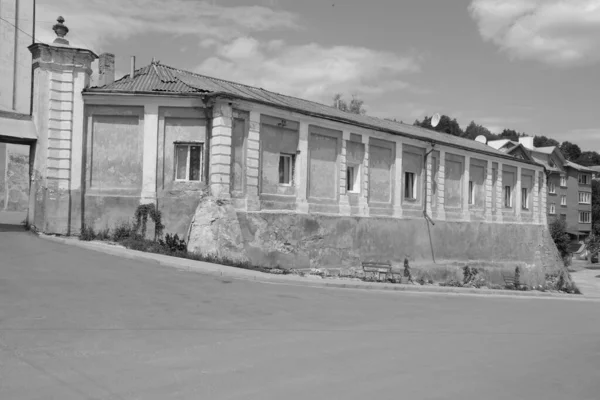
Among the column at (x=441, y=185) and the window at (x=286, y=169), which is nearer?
the window at (x=286, y=169)

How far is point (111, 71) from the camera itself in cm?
2033

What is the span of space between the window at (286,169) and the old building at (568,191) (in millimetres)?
48989

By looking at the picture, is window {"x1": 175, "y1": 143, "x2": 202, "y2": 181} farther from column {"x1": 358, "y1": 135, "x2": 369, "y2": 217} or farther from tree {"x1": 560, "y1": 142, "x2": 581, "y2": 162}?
tree {"x1": 560, "y1": 142, "x2": 581, "y2": 162}

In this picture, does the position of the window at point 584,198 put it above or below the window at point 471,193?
above

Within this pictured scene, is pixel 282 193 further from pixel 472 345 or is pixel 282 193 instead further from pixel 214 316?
pixel 472 345

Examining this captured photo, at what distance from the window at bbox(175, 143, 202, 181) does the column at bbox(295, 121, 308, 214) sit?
13.2 ft

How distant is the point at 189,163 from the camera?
1845 cm

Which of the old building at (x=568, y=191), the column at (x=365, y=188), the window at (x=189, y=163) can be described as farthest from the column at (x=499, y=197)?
the old building at (x=568, y=191)

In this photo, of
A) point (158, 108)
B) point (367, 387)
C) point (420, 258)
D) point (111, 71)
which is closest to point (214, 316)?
point (367, 387)

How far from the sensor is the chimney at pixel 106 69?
789 inches

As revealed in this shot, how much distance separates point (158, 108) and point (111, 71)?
350cm

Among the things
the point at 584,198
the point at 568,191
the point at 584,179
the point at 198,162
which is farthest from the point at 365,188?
the point at 584,179

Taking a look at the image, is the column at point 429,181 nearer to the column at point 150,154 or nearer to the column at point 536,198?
the column at point 536,198

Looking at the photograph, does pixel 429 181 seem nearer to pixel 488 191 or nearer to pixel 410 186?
pixel 410 186
